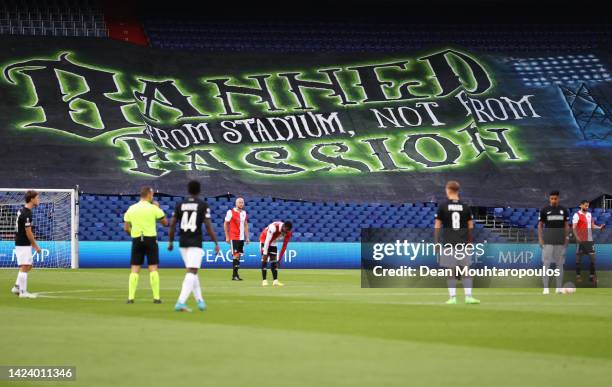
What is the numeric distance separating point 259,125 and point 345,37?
8368mm

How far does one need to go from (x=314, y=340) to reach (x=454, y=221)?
22.6 feet

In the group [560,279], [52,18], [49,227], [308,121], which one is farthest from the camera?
[52,18]

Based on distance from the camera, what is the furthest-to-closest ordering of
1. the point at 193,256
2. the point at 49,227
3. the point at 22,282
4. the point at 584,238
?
the point at 49,227, the point at 584,238, the point at 22,282, the point at 193,256

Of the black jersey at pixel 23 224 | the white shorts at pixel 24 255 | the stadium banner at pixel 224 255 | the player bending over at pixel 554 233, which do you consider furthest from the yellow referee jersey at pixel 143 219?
the stadium banner at pixel 224 255

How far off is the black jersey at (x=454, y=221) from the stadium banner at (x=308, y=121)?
24499 millimetres

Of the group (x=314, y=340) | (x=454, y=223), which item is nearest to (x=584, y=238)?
(x=454, y=223)

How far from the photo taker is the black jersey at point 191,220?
16969 millimetres

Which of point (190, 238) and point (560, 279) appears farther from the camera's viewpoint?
point (560, 279)

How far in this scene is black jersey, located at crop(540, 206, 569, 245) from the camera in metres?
23.0

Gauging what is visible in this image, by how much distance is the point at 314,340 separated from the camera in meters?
12.8

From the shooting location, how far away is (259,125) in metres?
47.3

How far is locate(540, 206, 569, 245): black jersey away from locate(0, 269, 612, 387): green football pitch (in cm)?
144

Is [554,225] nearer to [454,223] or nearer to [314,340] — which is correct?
[454,223]

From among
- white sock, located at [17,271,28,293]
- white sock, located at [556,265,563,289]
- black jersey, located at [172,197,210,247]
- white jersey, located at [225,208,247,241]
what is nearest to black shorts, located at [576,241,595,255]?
white sock, located at [556,265,563,289]
